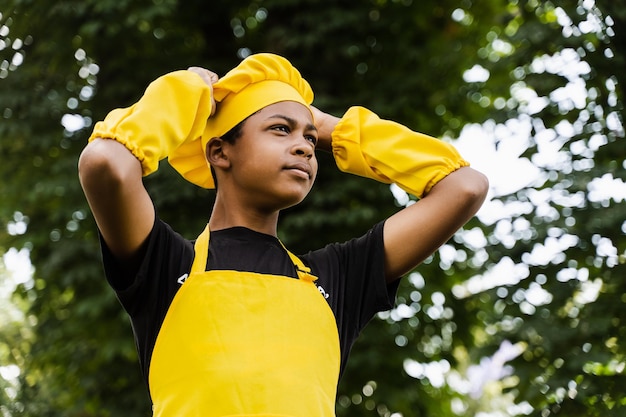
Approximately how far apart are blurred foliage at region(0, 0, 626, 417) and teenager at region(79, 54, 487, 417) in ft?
10.7

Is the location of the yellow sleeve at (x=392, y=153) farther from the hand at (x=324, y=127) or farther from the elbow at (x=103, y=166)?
the elbow at (x=103, y=166)

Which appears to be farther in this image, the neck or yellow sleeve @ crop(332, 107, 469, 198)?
yellow sleeve @ crop(332, 107, 469, 198)

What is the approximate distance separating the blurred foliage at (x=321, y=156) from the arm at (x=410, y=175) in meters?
3.18

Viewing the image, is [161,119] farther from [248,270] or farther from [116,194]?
[248,270]

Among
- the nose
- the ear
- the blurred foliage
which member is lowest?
the blurred foliage

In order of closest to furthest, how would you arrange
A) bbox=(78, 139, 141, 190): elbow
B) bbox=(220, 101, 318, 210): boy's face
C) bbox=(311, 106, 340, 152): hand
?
bbox=(78, 139, 141, 190): elbow, bbox=(220, 101, 318, 210): boy's face, bbox=(311, 106, 340, 152): hand

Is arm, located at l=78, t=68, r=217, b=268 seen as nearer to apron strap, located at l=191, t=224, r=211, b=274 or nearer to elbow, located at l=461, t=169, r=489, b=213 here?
apron strap, located at l=191, t=224, r=211, b=274

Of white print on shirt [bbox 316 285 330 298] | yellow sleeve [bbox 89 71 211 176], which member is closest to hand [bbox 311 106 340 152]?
yellow sleeve [bbox 89 71 211 176]

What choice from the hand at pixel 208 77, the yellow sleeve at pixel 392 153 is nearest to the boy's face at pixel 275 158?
the hand at pixel 208 77

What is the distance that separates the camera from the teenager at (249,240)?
2.38 metres

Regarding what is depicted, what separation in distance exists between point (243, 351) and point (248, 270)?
0.87 feet

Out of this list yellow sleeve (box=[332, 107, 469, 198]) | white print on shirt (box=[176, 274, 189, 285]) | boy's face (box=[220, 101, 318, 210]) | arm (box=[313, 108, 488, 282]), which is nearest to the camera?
white print on shirt (box=[176, 274, 189, 285])

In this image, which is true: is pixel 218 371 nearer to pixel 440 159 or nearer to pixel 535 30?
pixel 440 159

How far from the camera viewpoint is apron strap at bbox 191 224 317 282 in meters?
2.57
